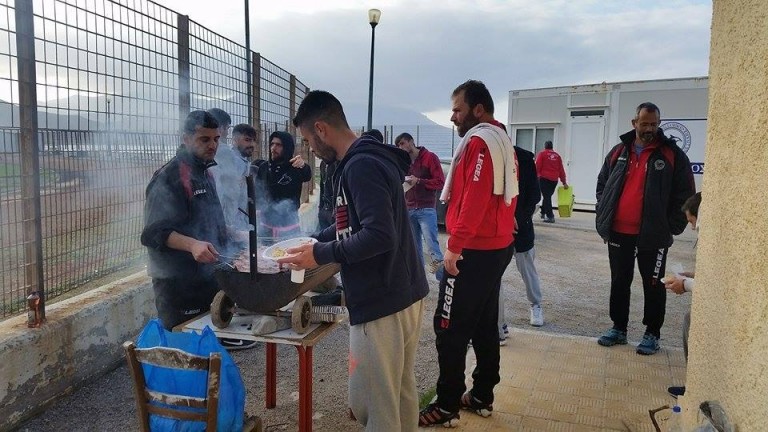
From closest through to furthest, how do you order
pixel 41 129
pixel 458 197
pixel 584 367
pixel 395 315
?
pixel 395 315 → pixel 458 197 → pixel 41 129 → pixel 584 367

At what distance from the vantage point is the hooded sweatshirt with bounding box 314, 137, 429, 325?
226 cm

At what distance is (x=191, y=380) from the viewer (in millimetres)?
2531

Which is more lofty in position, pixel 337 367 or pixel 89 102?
pixel 89 102

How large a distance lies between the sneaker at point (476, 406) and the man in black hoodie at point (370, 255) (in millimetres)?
1191

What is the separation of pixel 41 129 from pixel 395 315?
9.26 feet

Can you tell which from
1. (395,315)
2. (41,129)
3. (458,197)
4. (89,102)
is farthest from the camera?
(89,102)

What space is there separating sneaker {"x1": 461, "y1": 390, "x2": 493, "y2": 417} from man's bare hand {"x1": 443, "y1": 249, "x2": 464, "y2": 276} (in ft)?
3.21

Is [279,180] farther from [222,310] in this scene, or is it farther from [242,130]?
[222,310]

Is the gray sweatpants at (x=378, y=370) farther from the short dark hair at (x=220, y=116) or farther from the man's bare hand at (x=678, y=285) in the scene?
the short dark hair at (x=220, y=116)

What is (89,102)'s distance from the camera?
3955 mm

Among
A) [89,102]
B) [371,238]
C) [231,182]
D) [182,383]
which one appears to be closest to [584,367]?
[371,238]

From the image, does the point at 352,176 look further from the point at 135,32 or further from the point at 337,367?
the point at 135,32

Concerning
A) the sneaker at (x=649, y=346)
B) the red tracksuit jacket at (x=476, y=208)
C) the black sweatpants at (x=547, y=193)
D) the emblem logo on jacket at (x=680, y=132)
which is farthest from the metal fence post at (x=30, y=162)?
the emblem logo on jacket at (x=680, y=132)

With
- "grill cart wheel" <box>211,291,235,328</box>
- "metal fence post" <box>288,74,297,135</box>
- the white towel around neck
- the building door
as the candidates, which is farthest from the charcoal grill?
the building door
